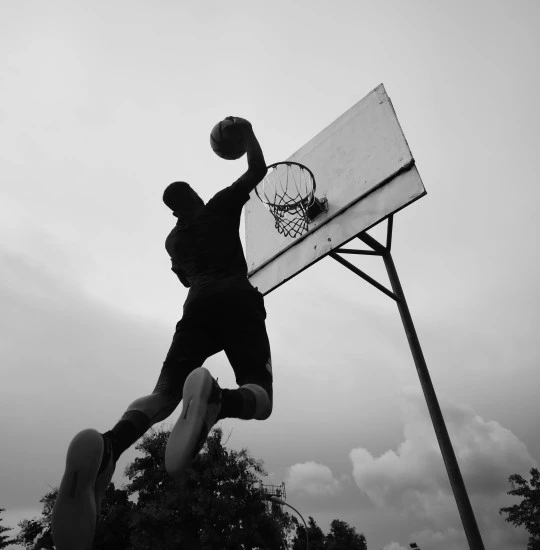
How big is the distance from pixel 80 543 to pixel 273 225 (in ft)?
18.5

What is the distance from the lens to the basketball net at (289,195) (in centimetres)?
612

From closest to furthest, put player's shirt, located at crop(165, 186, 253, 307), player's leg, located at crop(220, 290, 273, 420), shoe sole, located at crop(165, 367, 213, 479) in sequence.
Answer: shoe sole, located at crop(165, 367, 213, 479), player's leg, located at crop(220, 290, 273, 420), player's shirt, located at crop(165, 186, 253, 307)

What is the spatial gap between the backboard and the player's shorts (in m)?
3.16

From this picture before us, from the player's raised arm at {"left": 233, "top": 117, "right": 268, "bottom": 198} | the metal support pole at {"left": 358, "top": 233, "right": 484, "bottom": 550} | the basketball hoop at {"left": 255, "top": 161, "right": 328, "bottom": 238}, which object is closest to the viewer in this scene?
the player's raised arm at {"left": 233, "top": 117, "right": 268, "bottom": 198}

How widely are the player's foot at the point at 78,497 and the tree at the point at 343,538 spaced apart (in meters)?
61.7

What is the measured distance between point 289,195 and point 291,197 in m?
0.08

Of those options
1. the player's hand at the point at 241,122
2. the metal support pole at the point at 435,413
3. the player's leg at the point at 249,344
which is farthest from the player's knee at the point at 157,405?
the metal support pole at the point at 435,413

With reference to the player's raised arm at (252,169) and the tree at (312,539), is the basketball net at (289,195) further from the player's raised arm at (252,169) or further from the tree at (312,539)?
the tree at (312,539)

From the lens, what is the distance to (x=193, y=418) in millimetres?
1656

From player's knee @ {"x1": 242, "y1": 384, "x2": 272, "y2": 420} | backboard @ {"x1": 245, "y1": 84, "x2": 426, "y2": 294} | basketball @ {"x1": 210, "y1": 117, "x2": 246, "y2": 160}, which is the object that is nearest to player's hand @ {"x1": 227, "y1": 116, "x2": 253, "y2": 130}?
basketball @ {"x1": 210, "y1": 117, "x2": 246, "y2": 160}

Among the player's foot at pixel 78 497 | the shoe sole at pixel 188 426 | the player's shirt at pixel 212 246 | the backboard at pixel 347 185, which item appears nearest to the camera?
the player's foot at pixel 78 497

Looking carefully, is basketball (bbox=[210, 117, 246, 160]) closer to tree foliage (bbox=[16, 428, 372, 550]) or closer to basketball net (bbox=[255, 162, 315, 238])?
basketball net (bbox=[255, 162, 315, 238])

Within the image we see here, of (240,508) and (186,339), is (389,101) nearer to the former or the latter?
(186,339)

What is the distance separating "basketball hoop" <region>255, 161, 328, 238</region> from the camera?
19.8 feet
